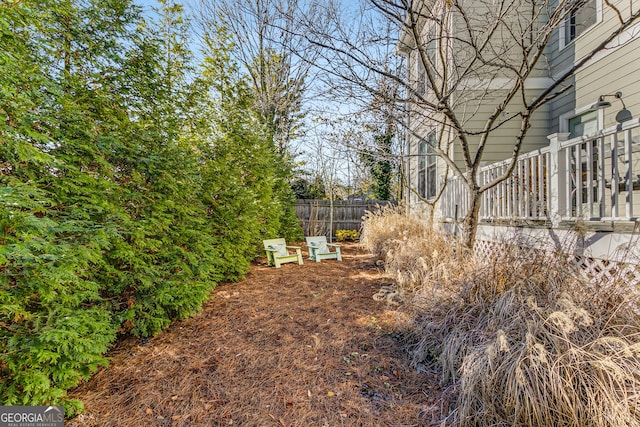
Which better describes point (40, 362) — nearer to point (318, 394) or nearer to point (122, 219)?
point (122, 219)

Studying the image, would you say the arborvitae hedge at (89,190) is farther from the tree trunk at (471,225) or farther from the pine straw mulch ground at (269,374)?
the tree trunk at (471,225)

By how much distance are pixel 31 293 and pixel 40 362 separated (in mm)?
416

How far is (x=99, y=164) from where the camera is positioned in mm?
2367

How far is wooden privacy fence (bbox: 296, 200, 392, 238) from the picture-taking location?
1012cm

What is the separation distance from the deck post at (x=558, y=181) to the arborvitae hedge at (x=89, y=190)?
156 inches

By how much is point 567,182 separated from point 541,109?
389cm

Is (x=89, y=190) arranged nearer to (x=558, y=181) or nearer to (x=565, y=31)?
(x=558, y=181)

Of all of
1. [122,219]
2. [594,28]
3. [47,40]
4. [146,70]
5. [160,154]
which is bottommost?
[122,219]

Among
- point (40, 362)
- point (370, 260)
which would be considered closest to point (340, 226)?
point (370, 260)

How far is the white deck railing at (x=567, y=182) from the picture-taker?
2.53 m

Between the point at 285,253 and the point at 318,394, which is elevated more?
the point at 285,253

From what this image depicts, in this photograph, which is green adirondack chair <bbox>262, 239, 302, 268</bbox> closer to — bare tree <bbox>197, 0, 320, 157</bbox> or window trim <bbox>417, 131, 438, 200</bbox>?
window trim <bbox>417, 131, 438, 200</bbox>

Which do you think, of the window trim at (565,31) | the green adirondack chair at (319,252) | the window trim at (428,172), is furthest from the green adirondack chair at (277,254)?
the window trim at (565,31)

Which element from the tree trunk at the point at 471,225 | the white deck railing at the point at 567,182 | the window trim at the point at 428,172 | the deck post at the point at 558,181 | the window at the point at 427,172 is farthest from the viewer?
the window at the point at 427,172
